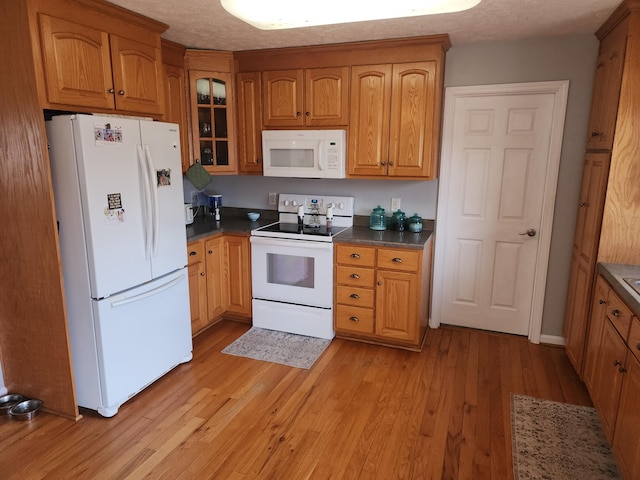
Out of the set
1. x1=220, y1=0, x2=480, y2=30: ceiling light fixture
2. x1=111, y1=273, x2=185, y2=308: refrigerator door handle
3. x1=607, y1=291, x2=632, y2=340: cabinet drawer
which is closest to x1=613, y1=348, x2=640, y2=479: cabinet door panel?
x1=607, y1=291, x2=632, y2=340: cabinet drawer

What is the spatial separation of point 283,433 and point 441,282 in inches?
77.3

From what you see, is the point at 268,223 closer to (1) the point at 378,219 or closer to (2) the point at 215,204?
(2) the point at 215,204

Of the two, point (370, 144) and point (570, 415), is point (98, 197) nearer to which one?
point (370, 144)

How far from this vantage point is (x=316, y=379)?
9.71 feet

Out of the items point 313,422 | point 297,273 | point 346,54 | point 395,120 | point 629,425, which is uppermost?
point 346,54

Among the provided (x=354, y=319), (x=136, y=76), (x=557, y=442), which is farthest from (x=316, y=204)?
(x=557, y=442)

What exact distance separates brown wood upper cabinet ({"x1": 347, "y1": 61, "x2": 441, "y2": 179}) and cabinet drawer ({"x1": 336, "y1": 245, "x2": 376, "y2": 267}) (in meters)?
0.60

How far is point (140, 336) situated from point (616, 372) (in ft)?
8.57

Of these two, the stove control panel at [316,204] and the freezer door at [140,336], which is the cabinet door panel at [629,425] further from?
the freezer door at [140,336]

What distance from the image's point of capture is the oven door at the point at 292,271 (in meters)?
3.43

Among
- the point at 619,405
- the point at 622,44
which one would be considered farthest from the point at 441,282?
the point at 622,44

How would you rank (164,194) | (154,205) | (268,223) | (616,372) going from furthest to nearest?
(268,223), (164,194), (154,205), (616,372)

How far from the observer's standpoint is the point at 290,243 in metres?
3.48

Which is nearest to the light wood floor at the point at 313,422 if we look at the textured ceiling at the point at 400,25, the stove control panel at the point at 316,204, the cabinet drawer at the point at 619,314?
the cabinet drawer at the point at 619,314
